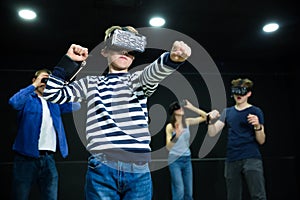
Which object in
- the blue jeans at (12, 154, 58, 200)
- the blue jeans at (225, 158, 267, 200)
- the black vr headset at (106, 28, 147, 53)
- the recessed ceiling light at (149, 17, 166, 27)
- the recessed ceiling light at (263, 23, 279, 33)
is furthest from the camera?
the recessed ceiling light at (263, 23, 279, 33)

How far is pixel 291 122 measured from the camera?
310 cm

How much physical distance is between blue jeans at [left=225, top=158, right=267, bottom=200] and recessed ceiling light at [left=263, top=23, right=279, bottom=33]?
1416 mm

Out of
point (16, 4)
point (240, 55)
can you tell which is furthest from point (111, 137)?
point (240, 55)

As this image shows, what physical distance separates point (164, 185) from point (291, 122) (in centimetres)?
154

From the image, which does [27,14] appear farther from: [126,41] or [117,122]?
[117,122]

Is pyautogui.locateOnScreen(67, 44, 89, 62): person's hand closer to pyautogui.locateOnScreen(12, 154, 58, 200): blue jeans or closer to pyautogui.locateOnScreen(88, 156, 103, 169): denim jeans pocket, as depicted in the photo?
pyautogui.locateOnScreen(88, 156, 103, 169): denim jeans pocket

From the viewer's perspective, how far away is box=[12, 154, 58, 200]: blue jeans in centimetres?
153

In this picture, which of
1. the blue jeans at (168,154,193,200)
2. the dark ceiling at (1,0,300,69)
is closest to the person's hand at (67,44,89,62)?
the dark ceiling at (1,0,300,69)

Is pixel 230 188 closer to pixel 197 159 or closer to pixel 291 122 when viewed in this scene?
pixel 197 159

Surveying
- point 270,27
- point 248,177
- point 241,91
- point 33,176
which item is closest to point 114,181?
point 33,176

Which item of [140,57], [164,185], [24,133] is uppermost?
[140,57]

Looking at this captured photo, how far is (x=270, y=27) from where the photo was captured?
8.56ft

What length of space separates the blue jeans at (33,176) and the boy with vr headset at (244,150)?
0.94 m

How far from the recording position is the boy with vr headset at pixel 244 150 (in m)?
1.64
